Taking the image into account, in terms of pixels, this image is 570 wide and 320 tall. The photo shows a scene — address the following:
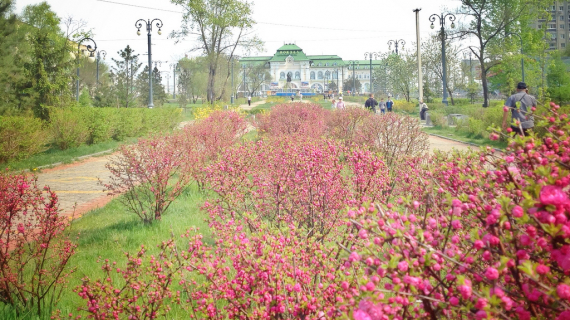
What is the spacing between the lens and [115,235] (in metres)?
6.04

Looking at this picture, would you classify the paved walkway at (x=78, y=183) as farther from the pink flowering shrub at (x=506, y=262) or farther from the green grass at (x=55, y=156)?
the pink flowering shrub at (x=506, y=262)

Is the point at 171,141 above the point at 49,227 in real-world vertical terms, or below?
above

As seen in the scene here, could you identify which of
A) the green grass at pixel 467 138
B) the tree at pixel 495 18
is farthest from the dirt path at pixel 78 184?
the tree at pixel 495 18

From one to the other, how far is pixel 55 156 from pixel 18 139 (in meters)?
1.90

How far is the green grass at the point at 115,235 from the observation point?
4.41m

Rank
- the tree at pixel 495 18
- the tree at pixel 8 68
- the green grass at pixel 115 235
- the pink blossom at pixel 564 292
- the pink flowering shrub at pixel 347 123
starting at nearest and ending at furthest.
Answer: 1. the pink blossom at pixel 564 292
2. the green grass at pixel 115 235
3. the pink flowering shrub at pixel 347 123
4. the tree at pixel 8 68
5. the tree at pixel 495 18

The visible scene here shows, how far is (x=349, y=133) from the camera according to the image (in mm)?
12312

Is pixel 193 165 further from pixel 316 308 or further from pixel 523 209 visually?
pixel 523 209

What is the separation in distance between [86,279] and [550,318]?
2461mm

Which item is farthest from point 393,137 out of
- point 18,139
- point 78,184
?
point 18,139

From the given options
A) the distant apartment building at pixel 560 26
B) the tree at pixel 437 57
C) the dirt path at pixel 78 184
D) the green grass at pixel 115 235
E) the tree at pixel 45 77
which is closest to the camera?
the green grass at pixel 115 235

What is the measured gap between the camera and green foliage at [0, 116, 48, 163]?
40.2 feet

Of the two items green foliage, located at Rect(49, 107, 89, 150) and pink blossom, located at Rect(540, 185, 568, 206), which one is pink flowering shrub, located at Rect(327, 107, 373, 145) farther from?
pink blossom, located at Rect(540, 185, 568, 206)

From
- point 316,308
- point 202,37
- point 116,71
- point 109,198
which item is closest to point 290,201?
point 316,308
